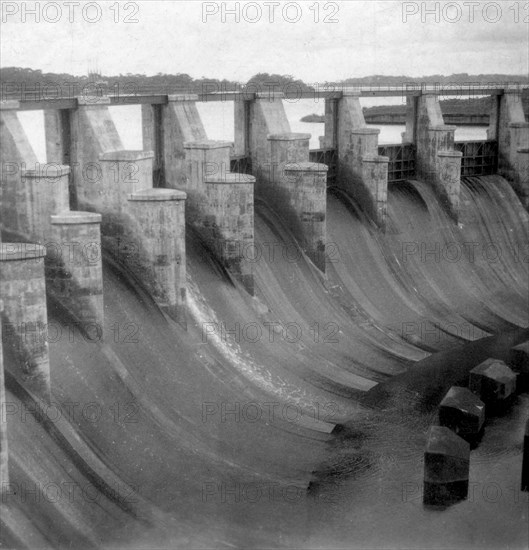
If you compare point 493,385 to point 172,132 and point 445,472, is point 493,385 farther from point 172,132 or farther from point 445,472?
point 172,132

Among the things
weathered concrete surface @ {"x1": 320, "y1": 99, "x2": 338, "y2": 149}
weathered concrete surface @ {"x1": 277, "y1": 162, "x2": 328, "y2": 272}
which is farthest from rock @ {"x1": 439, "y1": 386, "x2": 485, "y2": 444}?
weathered concrete surface @ {"x1": 320, "y1": 99, "x2": 338, "y2": 149}

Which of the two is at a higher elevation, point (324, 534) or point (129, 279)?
point (129, 279)

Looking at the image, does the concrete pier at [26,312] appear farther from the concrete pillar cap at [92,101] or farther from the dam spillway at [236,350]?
the concrete pillar cap at [92,101]

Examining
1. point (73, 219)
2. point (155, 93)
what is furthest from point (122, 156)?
point (155, 93)

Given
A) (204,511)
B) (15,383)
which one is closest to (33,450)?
(15,383)

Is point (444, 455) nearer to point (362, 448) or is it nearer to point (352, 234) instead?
point (362, 448)
